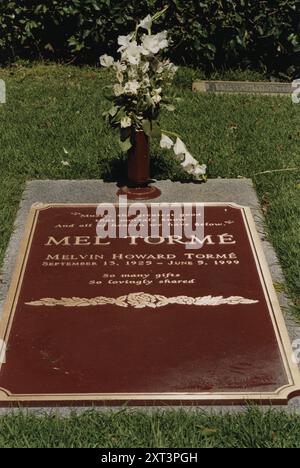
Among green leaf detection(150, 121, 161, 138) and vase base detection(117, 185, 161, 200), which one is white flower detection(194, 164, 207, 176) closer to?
vase base detection(117, 185, 161, 200)

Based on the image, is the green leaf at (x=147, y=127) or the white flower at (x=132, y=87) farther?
the green leaf at (x=147, y=127)

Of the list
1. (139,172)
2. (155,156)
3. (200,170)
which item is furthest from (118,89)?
(155,156)

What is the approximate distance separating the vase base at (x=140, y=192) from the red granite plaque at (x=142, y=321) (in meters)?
0.58

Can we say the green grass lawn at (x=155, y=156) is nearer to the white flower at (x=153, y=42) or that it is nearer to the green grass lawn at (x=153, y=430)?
the green grass lawn at (x=153, y=430)

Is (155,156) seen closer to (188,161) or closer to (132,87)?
(188,161)

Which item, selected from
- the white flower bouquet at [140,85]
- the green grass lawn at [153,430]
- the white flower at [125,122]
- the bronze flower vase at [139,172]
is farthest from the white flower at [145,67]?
the green grass lawn at [153,430]

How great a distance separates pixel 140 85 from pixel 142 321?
6.45 feet

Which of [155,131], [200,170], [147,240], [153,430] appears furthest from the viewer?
[200,170]

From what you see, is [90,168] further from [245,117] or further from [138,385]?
[138,385]

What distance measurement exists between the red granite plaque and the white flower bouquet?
2.53 feet

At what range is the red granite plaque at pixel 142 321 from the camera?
3650mm

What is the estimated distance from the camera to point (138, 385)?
3.66 m

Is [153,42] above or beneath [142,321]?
above

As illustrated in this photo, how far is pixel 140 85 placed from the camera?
17.7ft
